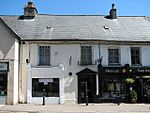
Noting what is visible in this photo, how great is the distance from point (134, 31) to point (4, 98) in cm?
1404

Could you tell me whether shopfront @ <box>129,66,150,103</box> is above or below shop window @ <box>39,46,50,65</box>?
below

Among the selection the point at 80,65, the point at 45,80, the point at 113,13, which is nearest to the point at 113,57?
the point at 80,65

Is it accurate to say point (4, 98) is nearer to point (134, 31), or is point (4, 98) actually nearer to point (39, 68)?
point (39, 68)

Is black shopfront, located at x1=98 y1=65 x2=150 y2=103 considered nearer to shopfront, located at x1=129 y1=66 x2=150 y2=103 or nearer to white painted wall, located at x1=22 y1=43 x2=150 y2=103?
shopfront, located at x1=129 y1=66 x2=150 y2=103

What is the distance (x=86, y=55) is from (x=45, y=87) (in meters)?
4.74

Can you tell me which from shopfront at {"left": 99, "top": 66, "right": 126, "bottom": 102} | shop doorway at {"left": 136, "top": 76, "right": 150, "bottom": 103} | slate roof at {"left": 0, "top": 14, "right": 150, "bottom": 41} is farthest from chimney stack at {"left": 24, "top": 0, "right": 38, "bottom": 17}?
shop doorway at {"left": 136, "top": 76, "right": 150, "bottom": 103}

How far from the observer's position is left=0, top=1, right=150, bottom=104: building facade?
24.6 m

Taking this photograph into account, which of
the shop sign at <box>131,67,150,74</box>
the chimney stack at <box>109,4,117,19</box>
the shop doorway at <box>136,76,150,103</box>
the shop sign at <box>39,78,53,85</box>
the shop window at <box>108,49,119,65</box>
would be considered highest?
the chimney stack at <box>109,4,117,19</box>

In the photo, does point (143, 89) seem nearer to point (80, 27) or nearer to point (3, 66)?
point (80, 27)

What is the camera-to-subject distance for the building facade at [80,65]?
24.6 m

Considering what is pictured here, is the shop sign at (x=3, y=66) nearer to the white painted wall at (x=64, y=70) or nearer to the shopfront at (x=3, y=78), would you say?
the shopfront at (x=3, y=78)

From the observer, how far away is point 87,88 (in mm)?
25156

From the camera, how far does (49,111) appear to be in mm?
18641

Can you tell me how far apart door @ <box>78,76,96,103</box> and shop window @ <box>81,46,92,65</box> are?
1.43 meters
